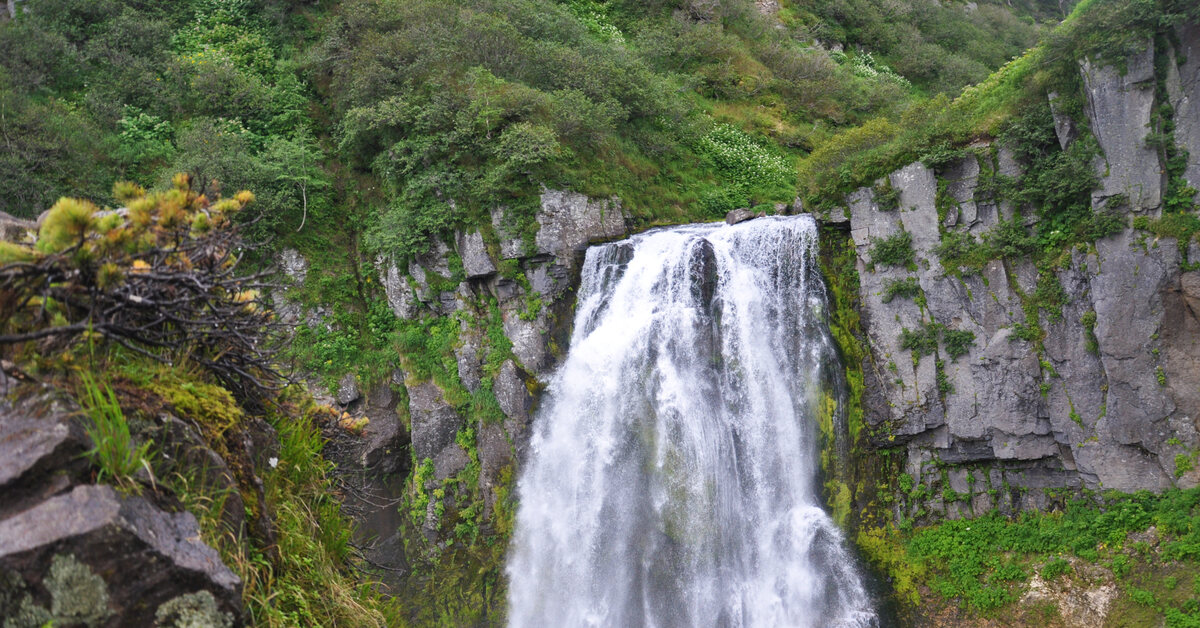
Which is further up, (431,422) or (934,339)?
(934,339)

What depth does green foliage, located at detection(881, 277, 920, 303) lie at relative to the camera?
1109 centimetres

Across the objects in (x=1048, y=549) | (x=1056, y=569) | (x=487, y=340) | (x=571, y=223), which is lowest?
(x=1056, y=569)

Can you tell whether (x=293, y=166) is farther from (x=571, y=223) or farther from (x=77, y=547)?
(x=77, y=547)

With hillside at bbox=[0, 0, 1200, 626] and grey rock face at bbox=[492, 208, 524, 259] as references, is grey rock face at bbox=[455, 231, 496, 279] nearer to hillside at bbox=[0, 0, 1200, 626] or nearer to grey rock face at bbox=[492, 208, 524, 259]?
hillside at bbox=[0, 0, 1200, 626]

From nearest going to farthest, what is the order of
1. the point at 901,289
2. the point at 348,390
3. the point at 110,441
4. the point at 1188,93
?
1. the point at 110,441
2. the point at 1188,93
3. the point at 901,289
4. the point at 348,390

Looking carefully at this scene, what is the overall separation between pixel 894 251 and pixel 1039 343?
2.80 meters

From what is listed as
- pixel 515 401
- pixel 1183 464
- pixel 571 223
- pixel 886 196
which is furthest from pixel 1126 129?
pixel 515 401

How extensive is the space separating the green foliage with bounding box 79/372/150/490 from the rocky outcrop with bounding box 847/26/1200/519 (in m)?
11.5

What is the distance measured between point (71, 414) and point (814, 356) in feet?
37.7

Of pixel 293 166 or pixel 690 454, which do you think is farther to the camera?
pixel 293 166

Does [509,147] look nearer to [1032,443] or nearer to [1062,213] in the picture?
[1062,213]

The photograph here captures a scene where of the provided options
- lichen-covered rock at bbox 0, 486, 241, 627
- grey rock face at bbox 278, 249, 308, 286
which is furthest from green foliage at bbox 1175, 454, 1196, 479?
grey rock face at bbox 278, 249, 308, 286

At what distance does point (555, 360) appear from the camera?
13.0 metres

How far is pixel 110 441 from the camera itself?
2.11 metres
